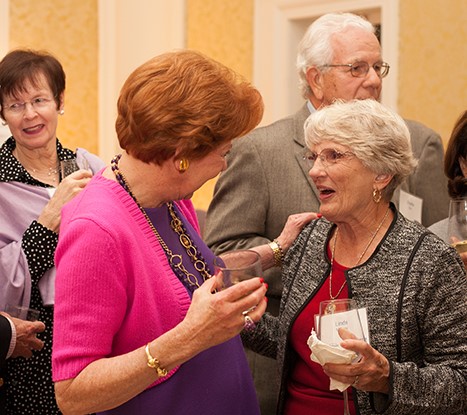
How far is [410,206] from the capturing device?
3.24 m

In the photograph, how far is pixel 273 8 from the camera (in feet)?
17.9

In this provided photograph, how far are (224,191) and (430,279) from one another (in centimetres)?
102

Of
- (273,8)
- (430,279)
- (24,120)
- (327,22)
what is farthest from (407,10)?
(430,279)

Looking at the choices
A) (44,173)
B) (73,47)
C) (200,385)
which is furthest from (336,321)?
(73,47)

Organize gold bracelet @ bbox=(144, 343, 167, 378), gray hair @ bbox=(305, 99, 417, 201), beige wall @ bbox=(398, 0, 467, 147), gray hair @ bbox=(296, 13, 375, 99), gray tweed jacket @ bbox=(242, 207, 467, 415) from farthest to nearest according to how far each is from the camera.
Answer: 1. beige wall @ bbox=(398, 0, 467, 147)
2. gray hair @ bbox=(296, 13, 375, 99)
3. gray hair @ bbox=(305, 99, 417, 201)
4. gray tweed jacket @ bbox=(242, 207, 467, 415)
5. gold bracelet @ bbox=(144, 343, 167, 378)

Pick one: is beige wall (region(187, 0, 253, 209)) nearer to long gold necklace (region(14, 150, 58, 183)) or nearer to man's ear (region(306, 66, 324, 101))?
man's ear (region(306, 66, 324, 101))

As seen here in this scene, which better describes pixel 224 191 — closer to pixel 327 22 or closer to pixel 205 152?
pixel 327 22

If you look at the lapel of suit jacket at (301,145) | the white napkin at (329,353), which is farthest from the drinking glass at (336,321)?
the lapel of suit jacket at (301,145)

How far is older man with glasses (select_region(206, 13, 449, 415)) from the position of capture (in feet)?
9.73

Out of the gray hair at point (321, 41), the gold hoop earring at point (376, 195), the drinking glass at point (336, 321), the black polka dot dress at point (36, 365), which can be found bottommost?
the black polka dot dress at point (36, 365)

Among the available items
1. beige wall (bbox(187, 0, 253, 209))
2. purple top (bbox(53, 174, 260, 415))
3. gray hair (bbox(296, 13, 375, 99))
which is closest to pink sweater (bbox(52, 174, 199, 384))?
purple top (bbox(53, 174, 260, 415))

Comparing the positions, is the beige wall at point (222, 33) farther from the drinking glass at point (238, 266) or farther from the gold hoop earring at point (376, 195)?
the drinking glass at point (238, 266)

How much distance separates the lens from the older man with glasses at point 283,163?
297 cm

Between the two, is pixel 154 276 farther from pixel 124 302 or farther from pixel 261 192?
pixel 261 192
